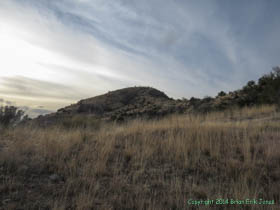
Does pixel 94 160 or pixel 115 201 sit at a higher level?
pixel 94 160

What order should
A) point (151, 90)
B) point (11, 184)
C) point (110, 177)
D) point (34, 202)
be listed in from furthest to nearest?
point (151, 90) < point (110, 177) < point (11, 184) < point (34, 202)

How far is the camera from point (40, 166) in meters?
3.31

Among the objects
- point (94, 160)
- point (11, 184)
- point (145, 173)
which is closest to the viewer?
point (11, 184)

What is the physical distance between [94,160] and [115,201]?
4.87ft

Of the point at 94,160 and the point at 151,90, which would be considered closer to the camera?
the point at 94,160

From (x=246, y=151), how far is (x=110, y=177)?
328 centimetres

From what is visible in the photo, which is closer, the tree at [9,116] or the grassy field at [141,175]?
the grassy field at [141,175]

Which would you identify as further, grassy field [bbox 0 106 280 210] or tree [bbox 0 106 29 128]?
tree [bbox 0 106 29 128]

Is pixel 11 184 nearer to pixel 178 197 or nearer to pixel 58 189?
pixel 58 189

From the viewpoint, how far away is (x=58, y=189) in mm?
2578

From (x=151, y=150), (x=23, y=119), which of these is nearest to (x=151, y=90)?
(x=23, y=119)

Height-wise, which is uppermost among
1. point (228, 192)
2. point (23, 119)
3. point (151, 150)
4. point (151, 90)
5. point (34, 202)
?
point (151, 90)

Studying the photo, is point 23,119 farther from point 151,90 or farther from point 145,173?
point 151,90

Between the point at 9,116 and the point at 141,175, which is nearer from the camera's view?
the point at 141,175
